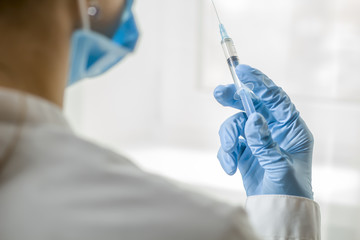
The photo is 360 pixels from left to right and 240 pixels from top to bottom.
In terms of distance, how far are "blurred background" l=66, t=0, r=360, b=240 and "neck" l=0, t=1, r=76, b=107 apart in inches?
38.5

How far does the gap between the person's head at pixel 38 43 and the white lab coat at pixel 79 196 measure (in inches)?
1.7

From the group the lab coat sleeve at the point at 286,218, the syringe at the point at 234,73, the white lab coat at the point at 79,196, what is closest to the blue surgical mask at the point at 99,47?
the white lab coat at the point at 79,196

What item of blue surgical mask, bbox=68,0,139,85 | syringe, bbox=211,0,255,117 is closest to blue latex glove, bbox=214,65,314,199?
syringe, bbox=211,0,255,117

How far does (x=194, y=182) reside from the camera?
82.0 inches

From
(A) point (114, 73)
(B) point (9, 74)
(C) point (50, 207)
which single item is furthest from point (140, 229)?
(A) point (114, 73)

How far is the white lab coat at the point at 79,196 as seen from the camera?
45cm

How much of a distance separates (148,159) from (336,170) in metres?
0.87

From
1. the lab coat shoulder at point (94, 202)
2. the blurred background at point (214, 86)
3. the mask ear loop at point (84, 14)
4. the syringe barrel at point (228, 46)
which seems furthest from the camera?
the blurred background at point (214, 86)

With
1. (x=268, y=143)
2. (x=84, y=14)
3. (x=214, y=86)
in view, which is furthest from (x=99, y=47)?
(x=214, y=86)

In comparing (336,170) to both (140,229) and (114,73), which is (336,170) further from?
(140,229)

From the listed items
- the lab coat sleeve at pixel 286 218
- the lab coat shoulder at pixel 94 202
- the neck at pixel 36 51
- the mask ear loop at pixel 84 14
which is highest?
the mask ear loop at pixel 84 14

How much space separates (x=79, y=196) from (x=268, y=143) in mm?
489

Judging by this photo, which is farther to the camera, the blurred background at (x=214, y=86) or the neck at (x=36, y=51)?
the blurred background at (x=214, y=86)

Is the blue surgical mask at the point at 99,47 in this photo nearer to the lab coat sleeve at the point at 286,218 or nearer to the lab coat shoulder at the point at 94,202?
the lab coat shoulder at the point at 94,202
